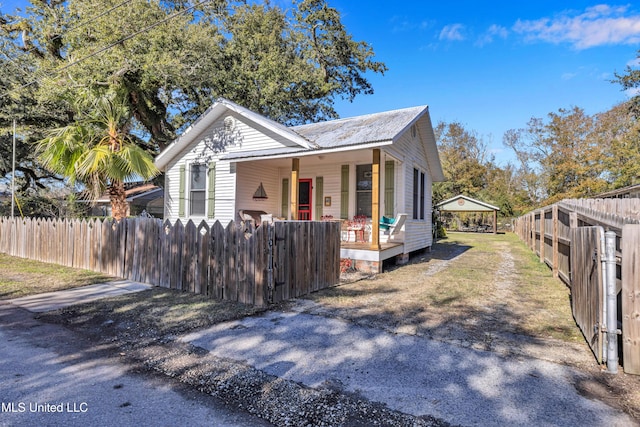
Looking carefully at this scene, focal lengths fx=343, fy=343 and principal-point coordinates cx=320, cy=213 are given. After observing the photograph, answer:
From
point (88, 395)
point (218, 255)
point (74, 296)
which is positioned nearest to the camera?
point (88, 395)

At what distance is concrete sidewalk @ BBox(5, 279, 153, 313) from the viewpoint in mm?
5426

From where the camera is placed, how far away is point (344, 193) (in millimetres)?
11625

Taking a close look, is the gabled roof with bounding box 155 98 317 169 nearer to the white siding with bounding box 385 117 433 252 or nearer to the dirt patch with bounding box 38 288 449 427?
the white siding with bounding box 385 117 433 252

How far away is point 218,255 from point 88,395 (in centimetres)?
319

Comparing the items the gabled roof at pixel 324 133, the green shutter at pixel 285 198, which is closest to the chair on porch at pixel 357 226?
the gabled roof at pixel 324 133

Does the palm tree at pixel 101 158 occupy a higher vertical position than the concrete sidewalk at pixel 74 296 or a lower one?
higher

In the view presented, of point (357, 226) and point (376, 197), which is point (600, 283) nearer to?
point (376, 197)

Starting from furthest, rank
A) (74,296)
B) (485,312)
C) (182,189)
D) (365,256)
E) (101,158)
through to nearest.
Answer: (182,189), (101,158), (365,256), (74,296), (485,312)

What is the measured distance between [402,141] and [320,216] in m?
3.79

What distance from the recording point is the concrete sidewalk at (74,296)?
5426mm

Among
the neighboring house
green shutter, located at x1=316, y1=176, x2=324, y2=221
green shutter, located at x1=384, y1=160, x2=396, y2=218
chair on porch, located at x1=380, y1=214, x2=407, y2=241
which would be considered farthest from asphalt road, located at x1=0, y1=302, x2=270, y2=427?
the neighboring house

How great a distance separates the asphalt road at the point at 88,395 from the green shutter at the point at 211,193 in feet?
27.5

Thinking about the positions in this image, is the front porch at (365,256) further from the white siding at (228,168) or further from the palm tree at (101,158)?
the palm tree at (101,158)

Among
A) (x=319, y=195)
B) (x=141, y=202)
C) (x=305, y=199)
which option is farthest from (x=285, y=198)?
(x=141, y=202)
